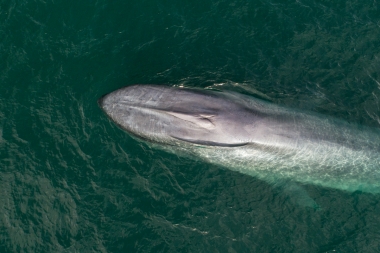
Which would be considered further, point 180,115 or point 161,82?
point 161,82

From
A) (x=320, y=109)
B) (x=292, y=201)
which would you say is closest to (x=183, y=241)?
(x=292, y=201)

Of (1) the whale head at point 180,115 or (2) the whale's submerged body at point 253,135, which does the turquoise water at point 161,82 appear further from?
(1) the whale head at point 180,115

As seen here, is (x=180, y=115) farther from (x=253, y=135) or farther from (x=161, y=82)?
(x=161, y=82)

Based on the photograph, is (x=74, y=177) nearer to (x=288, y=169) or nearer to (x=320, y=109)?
(x=288, y=169)

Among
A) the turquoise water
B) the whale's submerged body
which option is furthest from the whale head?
the turquoise water

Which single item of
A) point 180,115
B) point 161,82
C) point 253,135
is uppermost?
point 161,82

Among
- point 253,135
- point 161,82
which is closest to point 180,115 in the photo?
point 253,135
